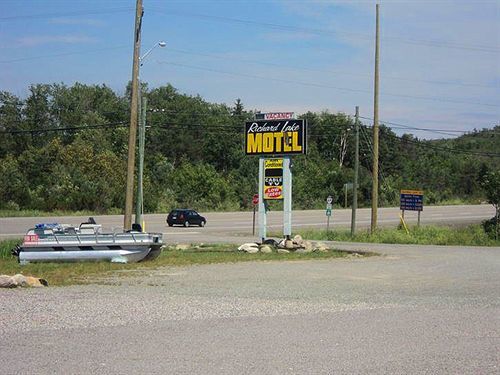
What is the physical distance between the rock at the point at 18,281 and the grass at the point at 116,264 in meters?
0.37

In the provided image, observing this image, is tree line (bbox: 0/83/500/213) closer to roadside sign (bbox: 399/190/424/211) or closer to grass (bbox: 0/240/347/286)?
roadside sign (bbox: 399/190/424/211)

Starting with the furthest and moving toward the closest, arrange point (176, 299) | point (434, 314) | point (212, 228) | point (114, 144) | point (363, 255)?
1. point (114, 144)
2. point (212, 228)
3. point (363, 255)
4. point (176, 299)
5. point (434, 314)

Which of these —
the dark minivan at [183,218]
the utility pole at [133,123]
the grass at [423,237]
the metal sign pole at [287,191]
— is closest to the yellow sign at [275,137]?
the metal sign pole at [287,191]

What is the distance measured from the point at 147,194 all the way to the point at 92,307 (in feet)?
190

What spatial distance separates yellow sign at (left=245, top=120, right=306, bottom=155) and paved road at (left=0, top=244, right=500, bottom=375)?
10921 millimetres

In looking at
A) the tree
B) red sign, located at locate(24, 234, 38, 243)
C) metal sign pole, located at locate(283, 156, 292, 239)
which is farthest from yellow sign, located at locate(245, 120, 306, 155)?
the tree

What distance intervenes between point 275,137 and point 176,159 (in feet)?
245

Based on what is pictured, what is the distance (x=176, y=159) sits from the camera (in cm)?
10106

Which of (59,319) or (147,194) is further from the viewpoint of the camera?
(147,194)

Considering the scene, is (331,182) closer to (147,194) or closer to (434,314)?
(147,194)

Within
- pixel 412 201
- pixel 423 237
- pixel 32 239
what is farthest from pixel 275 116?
pixel 412 201

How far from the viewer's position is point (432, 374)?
23.4 ft

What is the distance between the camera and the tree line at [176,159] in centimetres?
6619

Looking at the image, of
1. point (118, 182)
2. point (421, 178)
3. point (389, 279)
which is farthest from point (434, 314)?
point (421, 178)
